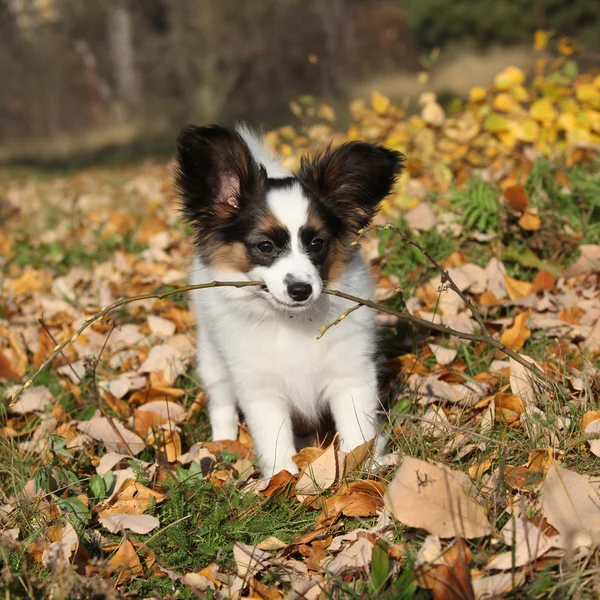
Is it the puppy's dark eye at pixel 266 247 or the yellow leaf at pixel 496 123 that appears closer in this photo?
the puppy's dark eye at pixel 266 247

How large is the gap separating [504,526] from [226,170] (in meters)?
1.67

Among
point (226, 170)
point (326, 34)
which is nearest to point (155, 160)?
point (326, 34)

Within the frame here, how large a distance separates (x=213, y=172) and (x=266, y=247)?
38cm

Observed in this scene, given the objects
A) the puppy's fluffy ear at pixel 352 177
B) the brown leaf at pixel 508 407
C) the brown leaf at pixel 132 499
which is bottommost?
the brown leaf at pixel 132 499

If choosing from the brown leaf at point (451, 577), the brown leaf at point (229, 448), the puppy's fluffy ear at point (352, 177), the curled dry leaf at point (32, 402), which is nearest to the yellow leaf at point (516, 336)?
the puppy's fluffy ear at point (352, 177)

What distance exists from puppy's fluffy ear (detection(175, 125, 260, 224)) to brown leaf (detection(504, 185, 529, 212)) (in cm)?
168

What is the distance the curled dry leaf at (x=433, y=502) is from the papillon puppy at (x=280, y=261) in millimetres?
735

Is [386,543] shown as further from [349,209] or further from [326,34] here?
[326,34]

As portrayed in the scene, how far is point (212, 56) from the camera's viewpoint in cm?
1688

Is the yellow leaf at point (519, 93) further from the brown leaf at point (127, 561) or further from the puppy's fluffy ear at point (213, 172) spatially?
the brown leaf at point (127, 561)

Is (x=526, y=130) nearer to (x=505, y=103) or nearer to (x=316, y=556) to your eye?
(x=505, y=103)

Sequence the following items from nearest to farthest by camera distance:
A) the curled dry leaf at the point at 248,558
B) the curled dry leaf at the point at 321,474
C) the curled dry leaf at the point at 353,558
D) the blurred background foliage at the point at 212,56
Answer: the curled dry leaf at the point at 353,558 → the curled dry leaf at the point at 248,558 → the curled dry leaf at the point at 321,474 → the blurred background foliage at the point at 212,56

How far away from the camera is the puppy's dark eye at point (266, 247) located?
271 centimetres

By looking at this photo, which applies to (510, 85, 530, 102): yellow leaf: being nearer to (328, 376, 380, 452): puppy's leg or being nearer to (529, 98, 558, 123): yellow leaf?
(529, 98, 558, 123): yellow leaf
